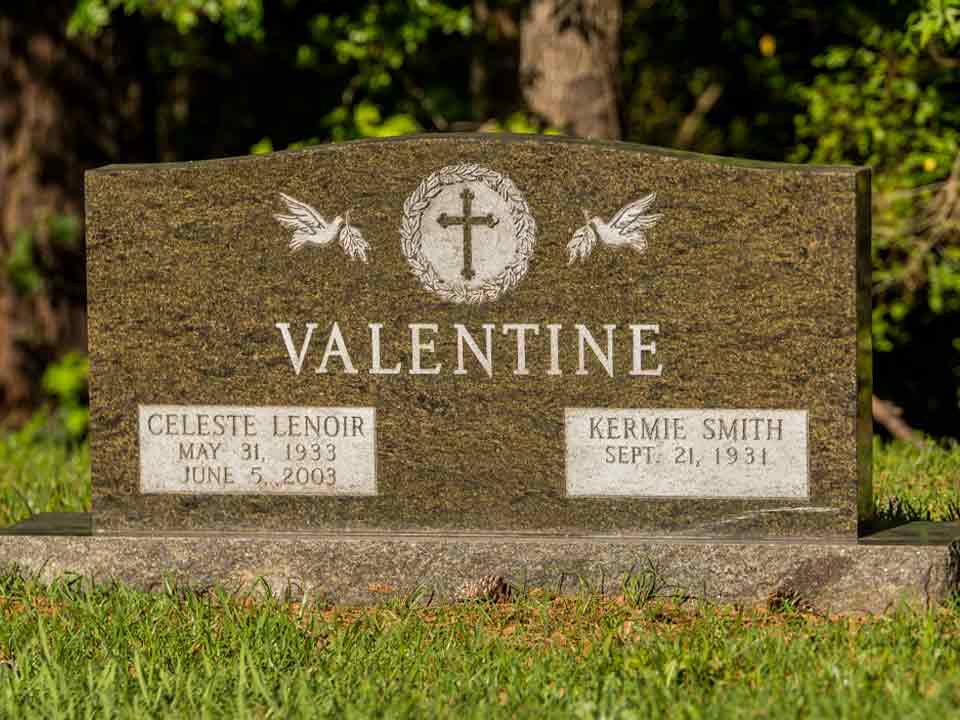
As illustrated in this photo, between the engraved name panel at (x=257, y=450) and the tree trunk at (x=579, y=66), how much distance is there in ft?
11.7

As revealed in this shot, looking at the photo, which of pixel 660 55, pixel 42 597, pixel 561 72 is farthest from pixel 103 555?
pixel 660 55

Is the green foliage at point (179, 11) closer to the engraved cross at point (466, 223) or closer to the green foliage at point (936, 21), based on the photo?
the green foliage at point (936, 21)

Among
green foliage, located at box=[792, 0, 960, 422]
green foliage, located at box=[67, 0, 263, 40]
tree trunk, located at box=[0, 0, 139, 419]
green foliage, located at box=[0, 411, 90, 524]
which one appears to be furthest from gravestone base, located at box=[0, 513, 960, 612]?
green foliage, located at box=[67, 0, 263, 40]

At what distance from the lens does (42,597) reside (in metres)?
5.38

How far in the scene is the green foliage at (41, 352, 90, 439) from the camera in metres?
9.36

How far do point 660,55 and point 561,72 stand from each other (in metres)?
2.82

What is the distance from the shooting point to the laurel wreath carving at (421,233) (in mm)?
5270

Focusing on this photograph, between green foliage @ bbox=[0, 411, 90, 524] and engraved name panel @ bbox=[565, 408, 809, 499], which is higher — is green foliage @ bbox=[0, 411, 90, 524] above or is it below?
below

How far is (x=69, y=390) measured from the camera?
9.38 metres

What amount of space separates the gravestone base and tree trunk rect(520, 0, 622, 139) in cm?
378

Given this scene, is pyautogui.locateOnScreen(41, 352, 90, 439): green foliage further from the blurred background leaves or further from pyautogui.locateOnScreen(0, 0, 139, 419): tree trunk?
pyautogui.locateOnScreen(0, 0, 139, 419): tree trunk

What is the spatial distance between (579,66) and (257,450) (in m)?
3.86

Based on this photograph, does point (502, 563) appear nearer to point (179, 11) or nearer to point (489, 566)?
point (489, 566)

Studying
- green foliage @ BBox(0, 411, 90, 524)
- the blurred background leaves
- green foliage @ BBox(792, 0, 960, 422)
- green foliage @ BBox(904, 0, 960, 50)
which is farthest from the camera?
the blurred background leaves
